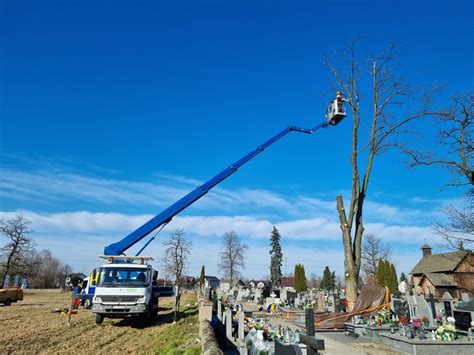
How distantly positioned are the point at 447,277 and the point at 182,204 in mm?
43929

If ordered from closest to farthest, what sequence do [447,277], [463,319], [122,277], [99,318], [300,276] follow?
[463,319] < [99,318] < [122,277] < [447,277] < [300,276]

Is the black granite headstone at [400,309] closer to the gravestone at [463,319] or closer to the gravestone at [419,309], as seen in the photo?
the gravestone at [419,309]

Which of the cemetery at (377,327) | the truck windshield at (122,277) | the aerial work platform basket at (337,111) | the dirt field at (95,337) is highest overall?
the aerial work platform basket at (337,111)

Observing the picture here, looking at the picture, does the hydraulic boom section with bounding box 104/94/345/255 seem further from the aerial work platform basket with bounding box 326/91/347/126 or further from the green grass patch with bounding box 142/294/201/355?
the green grass patch with bounding box 142/294/201/355

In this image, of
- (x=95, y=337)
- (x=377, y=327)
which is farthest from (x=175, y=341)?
(x=377, y=327)

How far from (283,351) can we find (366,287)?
42.0 feet

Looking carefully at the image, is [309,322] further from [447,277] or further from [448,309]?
[447,277]

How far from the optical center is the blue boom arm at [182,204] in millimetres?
16219

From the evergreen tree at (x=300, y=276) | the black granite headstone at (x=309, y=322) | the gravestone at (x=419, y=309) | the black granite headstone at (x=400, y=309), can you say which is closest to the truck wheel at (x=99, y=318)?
the black granite headstone at (x=400, y=309)

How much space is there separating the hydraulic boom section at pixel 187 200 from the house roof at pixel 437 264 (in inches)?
1486

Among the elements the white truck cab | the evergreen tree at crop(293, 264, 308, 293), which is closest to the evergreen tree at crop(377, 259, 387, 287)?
the evergreen tree at crop(293, 264, 308, 293)

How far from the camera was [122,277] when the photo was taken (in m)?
14.3

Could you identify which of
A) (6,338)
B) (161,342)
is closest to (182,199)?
(161,342)

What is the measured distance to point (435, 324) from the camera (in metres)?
11.9
